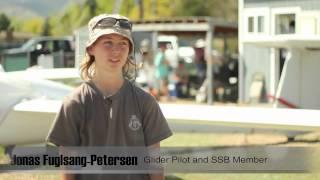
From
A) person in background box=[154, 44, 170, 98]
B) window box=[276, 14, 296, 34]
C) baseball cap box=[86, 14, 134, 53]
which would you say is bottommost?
person in background box=[154, 44, 170, 98]

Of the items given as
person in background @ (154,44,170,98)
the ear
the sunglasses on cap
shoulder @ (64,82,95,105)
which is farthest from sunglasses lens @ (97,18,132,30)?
person in background @ (154,44,170,98)

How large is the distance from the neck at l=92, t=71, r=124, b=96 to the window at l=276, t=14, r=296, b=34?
316 inches

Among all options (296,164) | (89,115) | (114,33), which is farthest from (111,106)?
(296,164)

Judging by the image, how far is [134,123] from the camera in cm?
221

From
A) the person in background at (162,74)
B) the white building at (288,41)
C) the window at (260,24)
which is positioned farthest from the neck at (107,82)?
the person in background at (162,74)

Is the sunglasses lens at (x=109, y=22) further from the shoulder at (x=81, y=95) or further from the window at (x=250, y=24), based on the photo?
the window at (x=250, y=24)

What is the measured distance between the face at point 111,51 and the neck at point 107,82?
0.03 m

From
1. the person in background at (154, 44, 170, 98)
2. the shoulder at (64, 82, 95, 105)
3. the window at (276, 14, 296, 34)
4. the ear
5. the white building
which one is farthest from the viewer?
the person in background at (154, 44, 170, 98)

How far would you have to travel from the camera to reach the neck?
2230 millimetres

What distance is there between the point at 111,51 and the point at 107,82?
127 mm

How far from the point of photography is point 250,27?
1057 cm

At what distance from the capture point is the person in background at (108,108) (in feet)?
7.18

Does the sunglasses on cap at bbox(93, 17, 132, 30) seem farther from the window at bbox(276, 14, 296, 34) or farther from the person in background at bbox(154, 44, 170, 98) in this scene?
the person in background at bbox(154, 44, 170, 98)

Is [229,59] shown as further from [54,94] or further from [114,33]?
[114,33]
